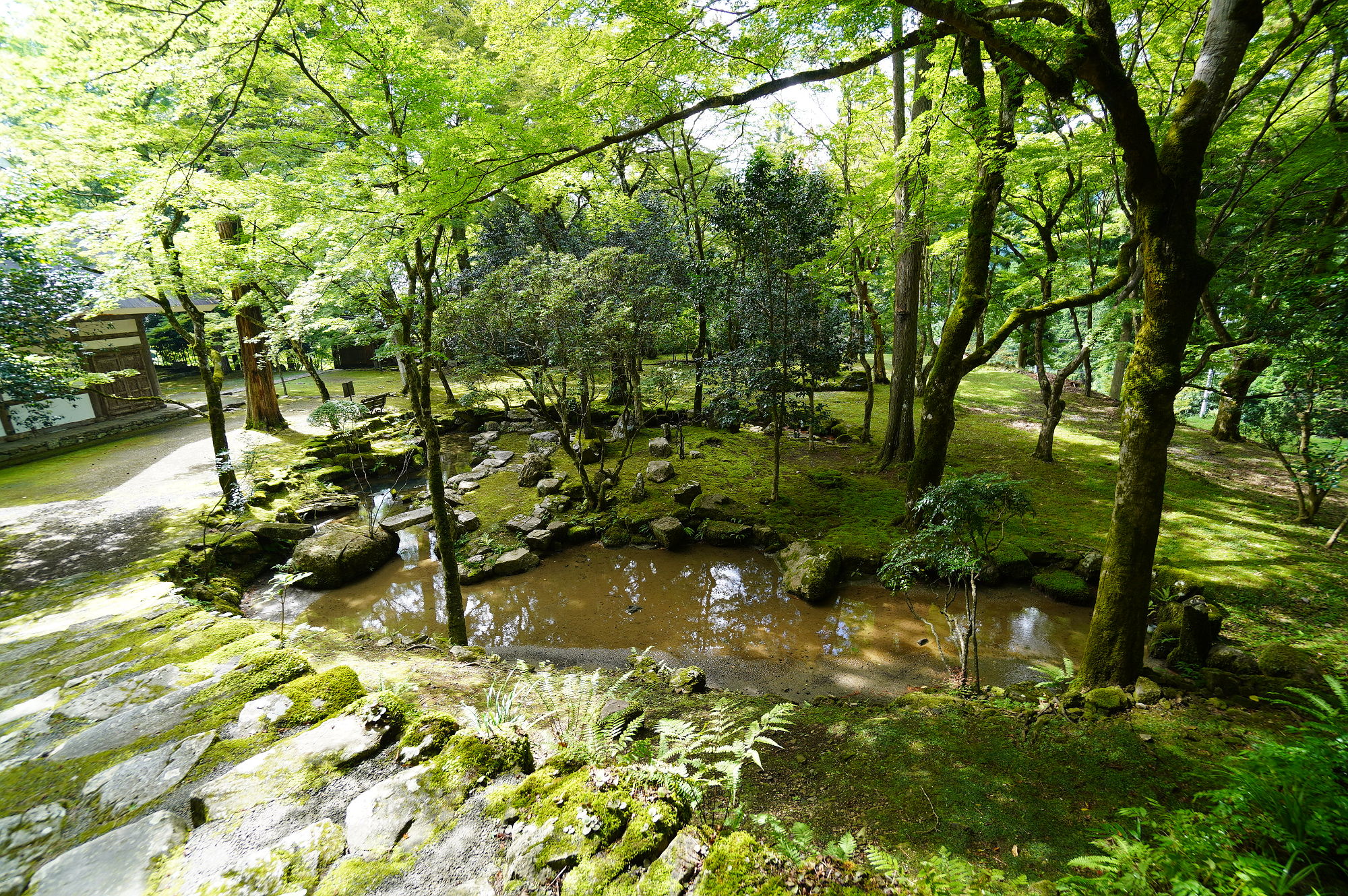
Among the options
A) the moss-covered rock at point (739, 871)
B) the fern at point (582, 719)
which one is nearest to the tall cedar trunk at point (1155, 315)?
the moss-covered rock at point (739, 871)

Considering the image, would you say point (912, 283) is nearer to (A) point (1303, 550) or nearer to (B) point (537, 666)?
(A) point (1303, 550)

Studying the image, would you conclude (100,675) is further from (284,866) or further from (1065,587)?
(1065,587)

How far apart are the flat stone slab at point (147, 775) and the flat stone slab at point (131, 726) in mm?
266

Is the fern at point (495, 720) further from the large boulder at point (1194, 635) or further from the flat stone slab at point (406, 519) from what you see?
the flat stone slab at point (406, 519)

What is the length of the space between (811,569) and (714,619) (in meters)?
1.51

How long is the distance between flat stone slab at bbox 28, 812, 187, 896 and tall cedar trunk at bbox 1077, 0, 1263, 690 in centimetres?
551

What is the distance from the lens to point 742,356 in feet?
30.6

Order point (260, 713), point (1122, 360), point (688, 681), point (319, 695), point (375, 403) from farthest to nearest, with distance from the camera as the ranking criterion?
point (375, 403) → point (1122, 360) → point (688, 681) → point (319, 695) → point (260, 713)

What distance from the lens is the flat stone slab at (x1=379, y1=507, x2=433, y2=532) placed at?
918 centimetres

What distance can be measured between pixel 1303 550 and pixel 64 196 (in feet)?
52.9

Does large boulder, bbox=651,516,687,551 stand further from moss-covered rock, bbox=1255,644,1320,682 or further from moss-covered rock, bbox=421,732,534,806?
Result: moss-covered rock, bbox=1255,644,1320,682

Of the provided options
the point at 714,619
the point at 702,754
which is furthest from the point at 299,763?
the point at 714,619

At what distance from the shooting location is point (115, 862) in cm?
185

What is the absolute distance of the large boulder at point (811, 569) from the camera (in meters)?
6.67
